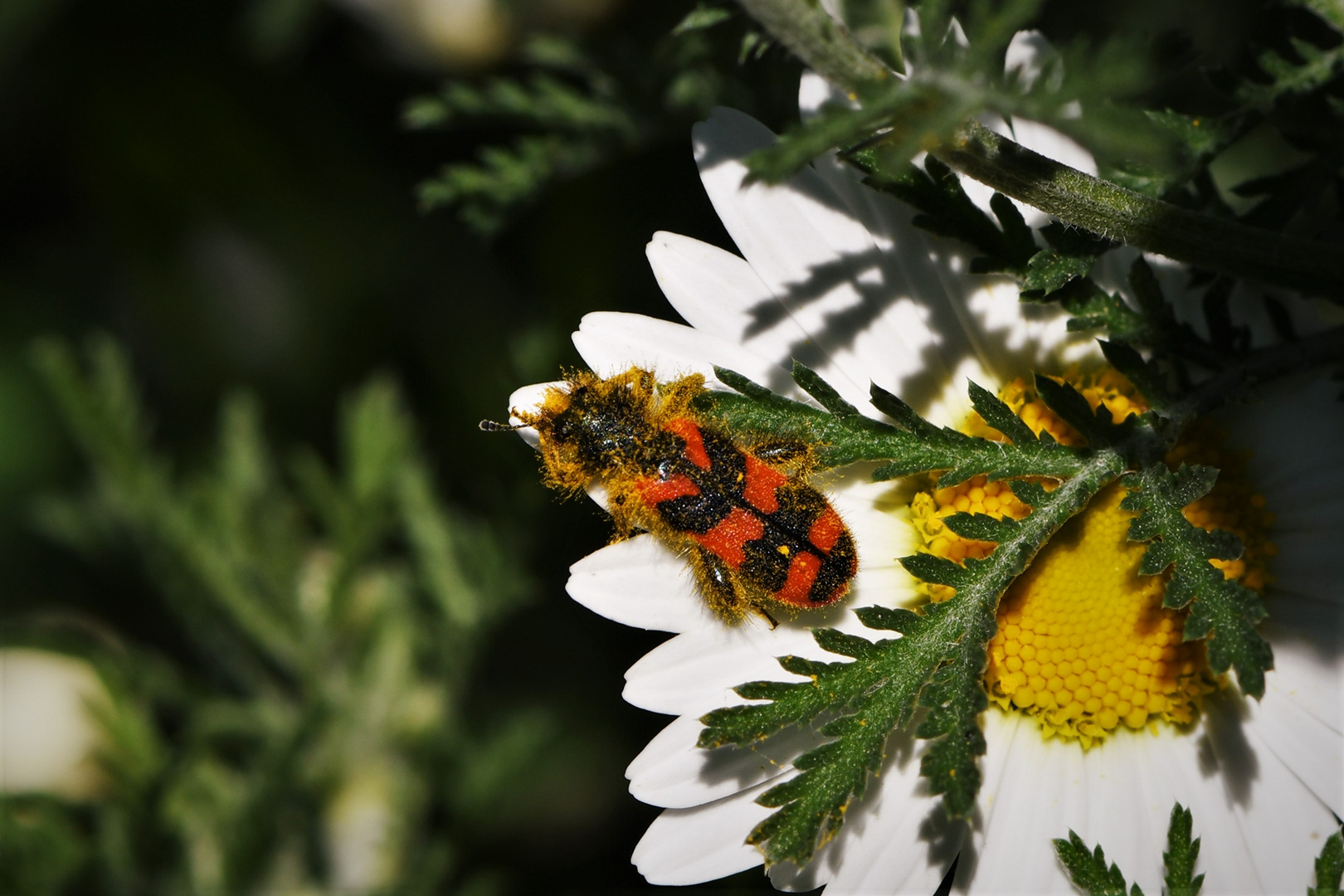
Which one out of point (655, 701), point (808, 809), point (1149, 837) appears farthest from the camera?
point (1149, 837)

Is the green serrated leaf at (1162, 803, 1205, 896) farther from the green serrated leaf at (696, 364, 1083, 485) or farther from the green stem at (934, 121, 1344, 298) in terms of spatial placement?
the green stem at (934, 121, 1344, 298)

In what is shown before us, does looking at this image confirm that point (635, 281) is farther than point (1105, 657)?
Yes

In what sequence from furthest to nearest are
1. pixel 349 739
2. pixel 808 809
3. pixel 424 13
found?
pixel 424 13 → pixel 349 739 → pixel 808 809

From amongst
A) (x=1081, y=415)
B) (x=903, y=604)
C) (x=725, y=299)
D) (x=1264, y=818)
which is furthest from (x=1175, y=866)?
(x=725, y=299)

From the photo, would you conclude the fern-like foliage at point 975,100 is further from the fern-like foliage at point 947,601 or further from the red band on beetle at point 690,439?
the red band on beetle at point 690,439

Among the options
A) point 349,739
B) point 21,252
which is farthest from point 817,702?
point 21,252

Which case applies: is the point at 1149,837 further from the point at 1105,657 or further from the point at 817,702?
the point at 817,702

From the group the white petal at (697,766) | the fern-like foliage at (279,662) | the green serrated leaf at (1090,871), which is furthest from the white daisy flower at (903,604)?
the fern-like foliage at (279,662)

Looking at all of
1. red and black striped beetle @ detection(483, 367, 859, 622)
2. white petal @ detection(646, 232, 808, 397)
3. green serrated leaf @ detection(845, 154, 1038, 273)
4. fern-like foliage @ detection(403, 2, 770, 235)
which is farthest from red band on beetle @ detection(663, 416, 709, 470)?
fern-like foliage @ detection(403, 2, 770, 235)
